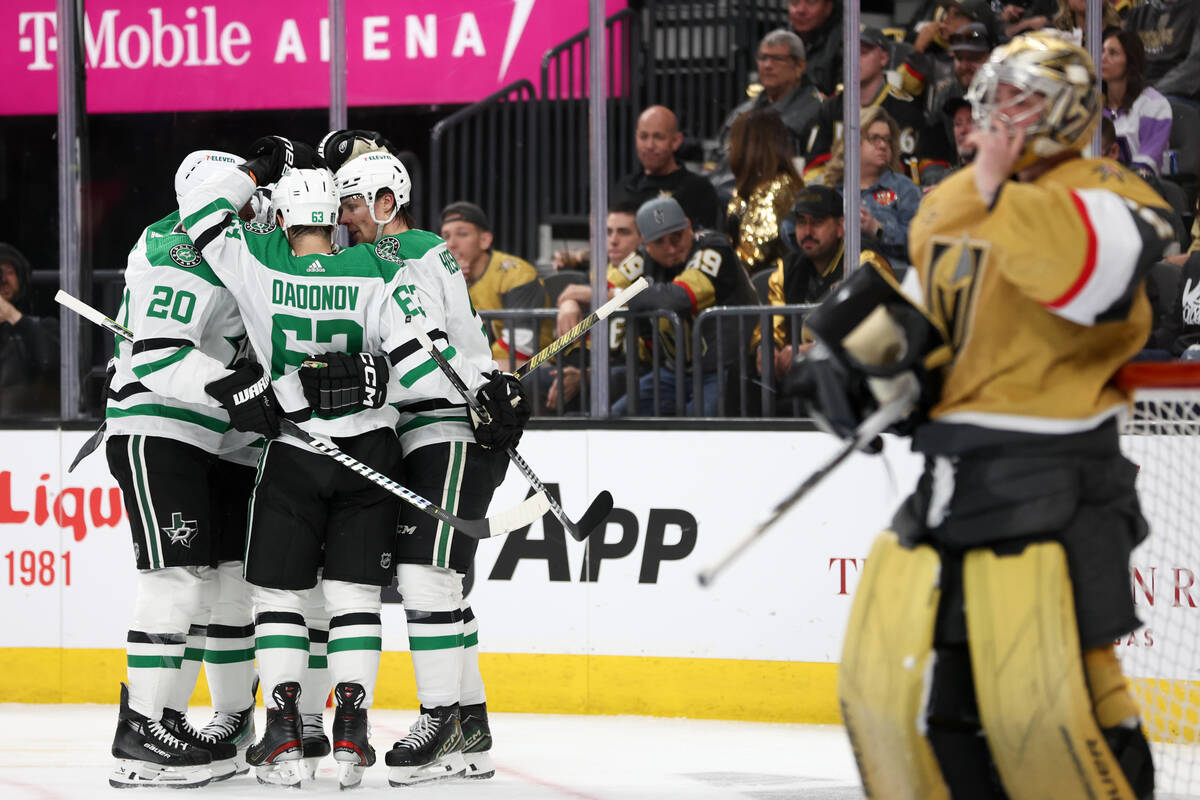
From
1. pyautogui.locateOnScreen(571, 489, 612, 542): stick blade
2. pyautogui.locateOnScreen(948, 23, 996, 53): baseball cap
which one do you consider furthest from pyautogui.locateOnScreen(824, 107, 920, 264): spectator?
pyautogui.locateOnScreen(571, 489, 612, 542): stick blade

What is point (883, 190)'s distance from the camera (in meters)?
4.60

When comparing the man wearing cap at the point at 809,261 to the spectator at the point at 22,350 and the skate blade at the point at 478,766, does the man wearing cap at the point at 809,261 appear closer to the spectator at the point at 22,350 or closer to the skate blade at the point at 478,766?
the skate blade at the point at 478,766

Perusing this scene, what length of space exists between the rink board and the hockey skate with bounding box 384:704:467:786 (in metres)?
0.92

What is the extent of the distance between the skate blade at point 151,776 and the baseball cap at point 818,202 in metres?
2.24

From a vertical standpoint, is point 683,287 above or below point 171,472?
above

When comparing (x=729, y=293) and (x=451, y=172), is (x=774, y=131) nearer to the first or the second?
(x=729, y=293)

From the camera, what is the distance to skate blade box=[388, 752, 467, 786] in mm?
3557

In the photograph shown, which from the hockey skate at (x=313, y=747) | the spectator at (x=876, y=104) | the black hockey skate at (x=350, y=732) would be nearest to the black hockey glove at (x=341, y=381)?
the black hockey skate at (x=350, y=732)

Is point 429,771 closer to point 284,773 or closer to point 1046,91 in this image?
point 284,773

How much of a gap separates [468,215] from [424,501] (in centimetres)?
178

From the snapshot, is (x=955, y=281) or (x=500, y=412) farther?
(x=500, y=412)

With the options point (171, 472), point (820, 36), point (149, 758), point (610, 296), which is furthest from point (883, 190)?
point (149, 758)

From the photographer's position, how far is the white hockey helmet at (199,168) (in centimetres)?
355

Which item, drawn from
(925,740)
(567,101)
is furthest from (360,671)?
(567,101)
